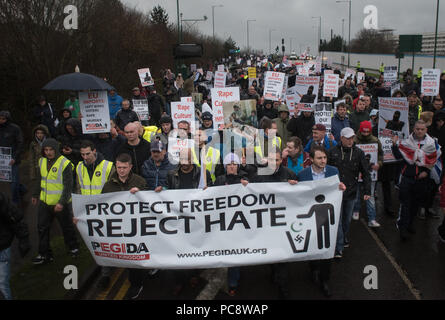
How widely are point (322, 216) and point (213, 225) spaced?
1.28 metres

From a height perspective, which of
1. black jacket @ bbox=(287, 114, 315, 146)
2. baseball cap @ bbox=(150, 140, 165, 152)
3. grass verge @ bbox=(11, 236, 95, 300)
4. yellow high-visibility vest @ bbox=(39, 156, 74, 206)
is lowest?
grass verge @ bbox=(11, 236, 95, 300)

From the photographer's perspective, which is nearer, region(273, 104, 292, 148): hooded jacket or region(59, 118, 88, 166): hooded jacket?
region(59, 118, 88, 166): hooded jacket

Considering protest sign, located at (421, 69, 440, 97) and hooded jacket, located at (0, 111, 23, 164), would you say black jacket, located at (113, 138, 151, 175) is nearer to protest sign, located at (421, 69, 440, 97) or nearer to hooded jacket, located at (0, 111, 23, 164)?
hooded jacket, located at (0, 111, 23, 164)

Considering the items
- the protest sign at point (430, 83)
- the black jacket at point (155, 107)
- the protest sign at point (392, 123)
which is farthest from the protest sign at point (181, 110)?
the protest sign at point (430, 83)

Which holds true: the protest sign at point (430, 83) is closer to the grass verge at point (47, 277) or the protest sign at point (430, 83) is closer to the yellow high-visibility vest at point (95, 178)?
the yellow high-visibility vest at point (95, 178)

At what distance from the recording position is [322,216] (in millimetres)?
5043

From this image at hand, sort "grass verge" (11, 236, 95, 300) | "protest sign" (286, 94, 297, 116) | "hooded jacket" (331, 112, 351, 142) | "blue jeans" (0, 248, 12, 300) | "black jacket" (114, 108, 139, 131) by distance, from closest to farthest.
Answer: "blue jeans" (0, 248, 12, 300) < "grass verge" (11, 236, 95, 300) < "hooded jacket" (331, 112, 351, 142) < "black jacket" (114, 108, 139, 131) < "protest sign" (286, 94, 297, 116)

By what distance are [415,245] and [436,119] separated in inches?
116

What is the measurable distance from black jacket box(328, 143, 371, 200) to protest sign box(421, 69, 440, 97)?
8.25 metres

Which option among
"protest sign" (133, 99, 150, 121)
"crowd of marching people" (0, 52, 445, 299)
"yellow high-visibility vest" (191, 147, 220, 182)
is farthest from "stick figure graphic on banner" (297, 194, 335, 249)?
"protest sign" (133, 99, 150, 121)

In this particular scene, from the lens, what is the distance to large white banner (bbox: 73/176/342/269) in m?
4.95

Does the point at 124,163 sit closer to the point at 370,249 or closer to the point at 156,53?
the point at 370,249

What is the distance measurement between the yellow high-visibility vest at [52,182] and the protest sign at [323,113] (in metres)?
5.34
